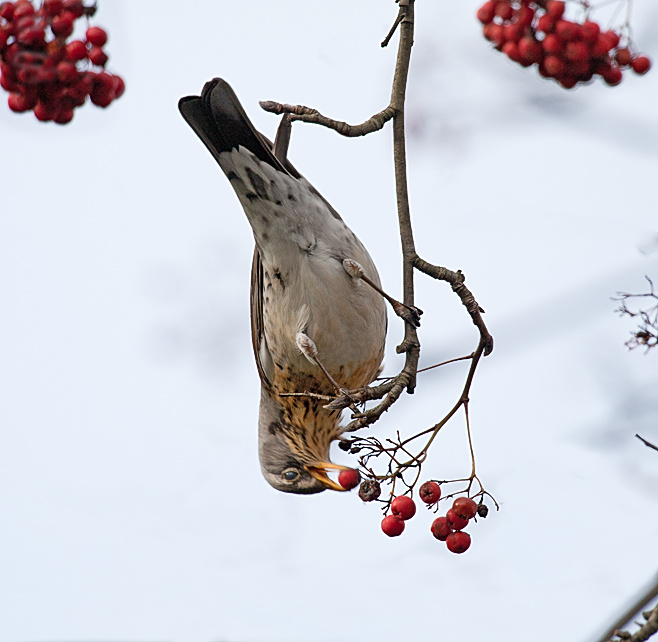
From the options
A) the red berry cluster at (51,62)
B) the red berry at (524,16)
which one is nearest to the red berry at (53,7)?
the red berry cluster at (51,62)

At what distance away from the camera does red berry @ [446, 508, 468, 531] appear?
2.34 m

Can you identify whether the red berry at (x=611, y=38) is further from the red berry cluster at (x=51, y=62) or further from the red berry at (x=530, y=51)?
the red berry cluster at (x=51, y=62)

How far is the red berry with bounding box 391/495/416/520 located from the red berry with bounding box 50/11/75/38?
152 cm

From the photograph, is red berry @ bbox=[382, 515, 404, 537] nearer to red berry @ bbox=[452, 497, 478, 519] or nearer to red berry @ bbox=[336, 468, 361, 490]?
red berry @ bbox=[452, 497, 478, 519]

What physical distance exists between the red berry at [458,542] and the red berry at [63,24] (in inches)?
→ 63.8

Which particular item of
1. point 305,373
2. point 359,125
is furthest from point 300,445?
point 359,125

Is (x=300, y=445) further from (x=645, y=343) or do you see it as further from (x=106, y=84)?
(x=106, y=84)

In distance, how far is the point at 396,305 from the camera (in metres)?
2.54

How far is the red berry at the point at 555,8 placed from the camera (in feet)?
6.32

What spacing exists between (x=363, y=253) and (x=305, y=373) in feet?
1.83

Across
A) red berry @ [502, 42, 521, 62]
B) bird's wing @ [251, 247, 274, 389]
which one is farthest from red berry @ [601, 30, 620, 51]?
bird's wing @ [251, 247, 274, 389]

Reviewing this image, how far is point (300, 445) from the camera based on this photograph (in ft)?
12.8

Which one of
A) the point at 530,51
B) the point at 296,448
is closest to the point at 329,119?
the point at 530,51

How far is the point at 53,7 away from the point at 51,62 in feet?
0.35
